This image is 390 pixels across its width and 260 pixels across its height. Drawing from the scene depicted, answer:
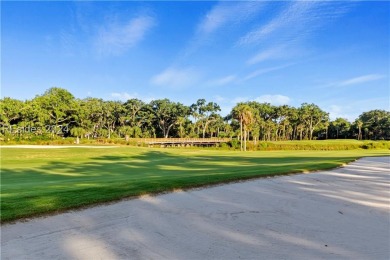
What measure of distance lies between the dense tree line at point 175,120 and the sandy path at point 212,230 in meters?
65.7

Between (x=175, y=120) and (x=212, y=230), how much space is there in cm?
9451

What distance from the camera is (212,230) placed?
18.6ft

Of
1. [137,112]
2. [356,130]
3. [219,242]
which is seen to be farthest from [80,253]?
[356,130]

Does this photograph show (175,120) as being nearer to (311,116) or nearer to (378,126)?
(311,116)

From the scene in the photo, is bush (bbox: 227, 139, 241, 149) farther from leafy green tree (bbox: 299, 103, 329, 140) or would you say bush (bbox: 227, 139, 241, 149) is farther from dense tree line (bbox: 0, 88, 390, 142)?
leafy green tree (bbox: 299, 103, 329, 140)

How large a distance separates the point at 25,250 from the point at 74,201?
243 cm

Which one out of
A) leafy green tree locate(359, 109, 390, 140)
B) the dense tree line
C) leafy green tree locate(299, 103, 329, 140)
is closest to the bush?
the dense tree line

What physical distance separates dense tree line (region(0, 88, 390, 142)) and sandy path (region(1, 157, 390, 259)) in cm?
6573

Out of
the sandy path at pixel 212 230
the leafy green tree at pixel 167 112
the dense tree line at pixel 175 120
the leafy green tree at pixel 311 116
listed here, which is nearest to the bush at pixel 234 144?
the dense tree line at pixel 175 120

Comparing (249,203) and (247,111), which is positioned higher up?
(247,111)

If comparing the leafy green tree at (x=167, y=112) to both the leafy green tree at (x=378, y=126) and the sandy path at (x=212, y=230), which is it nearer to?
the leafy green tree at (x=378, y=126)

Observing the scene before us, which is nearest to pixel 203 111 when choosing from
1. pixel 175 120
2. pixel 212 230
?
pixel 175 120

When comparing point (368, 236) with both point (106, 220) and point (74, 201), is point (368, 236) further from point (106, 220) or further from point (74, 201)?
point (74, 201)

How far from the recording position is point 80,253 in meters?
4.53
